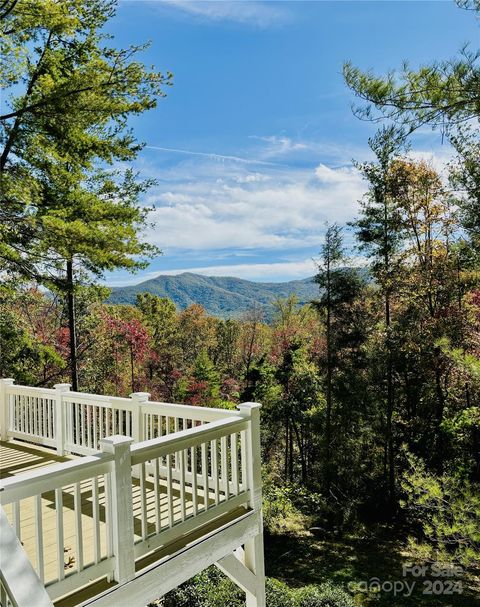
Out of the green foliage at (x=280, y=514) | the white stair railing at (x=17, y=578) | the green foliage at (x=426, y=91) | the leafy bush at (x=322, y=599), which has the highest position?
the green foliage at (x=426, y=91)

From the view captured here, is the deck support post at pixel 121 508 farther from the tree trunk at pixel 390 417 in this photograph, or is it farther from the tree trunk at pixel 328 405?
the tree trunk at pixel 328 405

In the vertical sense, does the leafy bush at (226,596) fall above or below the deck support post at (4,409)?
below

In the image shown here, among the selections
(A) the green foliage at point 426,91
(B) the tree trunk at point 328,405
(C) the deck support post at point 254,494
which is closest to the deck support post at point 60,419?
(C) the deck support post at point 254,494

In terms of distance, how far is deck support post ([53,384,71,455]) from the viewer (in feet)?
17.0

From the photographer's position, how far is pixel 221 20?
19.5ft

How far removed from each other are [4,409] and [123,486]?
4327 mm

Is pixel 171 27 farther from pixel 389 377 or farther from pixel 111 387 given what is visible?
pixel 111 387

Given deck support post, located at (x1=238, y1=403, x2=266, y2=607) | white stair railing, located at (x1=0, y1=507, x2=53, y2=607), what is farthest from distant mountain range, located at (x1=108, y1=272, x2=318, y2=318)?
white stair railing, located at (x1=0, y1=507, x2=53, y2=607)

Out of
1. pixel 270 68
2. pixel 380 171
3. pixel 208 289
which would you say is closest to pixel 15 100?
pixel 270 68

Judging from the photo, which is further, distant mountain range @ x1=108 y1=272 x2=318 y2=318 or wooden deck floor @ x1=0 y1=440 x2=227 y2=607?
distant mountain range @ x1=108 y1=272 x2=318 y2=318

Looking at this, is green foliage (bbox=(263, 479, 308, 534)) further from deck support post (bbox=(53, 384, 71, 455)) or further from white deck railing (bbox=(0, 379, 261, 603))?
white deck railing (bbox=(0, 379, 261, 603))

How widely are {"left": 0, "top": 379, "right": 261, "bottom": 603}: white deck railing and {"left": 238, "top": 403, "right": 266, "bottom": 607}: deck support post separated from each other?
10 millimetres

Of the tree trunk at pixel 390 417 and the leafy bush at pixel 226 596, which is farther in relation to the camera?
the tree trunk at pixel 390 417

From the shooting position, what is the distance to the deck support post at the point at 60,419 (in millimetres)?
5176
